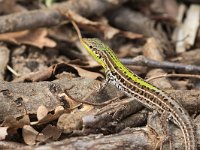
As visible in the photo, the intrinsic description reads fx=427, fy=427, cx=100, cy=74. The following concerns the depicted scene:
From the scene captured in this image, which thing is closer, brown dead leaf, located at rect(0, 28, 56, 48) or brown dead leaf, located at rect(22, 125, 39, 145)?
brown dead leaf, located at rect(22, 125, 39, 145)

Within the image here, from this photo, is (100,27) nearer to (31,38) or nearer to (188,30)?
(31,38)

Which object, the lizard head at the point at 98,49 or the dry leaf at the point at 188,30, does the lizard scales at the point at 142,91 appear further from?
the dry leaf at the point at 188,30

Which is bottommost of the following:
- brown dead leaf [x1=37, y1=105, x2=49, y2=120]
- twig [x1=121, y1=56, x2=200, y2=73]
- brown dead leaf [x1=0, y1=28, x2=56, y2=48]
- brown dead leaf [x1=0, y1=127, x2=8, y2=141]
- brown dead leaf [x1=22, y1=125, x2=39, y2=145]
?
brown dead leaf [x1=22, y1=125, x2=39, y2=145]

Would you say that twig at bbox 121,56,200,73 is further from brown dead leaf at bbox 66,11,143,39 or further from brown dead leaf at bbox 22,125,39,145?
brown dead leaf at bbox 22,125,39,145

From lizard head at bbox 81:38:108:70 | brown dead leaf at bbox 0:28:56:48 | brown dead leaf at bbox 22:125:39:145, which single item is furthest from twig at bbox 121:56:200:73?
brown dead leaf at bbox 22:125:39:145

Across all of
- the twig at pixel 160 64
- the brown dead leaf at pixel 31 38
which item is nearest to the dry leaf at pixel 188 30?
the twig at pixel 160 64

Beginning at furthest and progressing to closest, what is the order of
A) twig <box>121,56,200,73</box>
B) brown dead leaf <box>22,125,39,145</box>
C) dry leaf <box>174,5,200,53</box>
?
dry leaf <box>174,5,200,53</box> < twig <box>121,56,200,73</box> < brown dead leaf <box>22,125,39,145</box>
